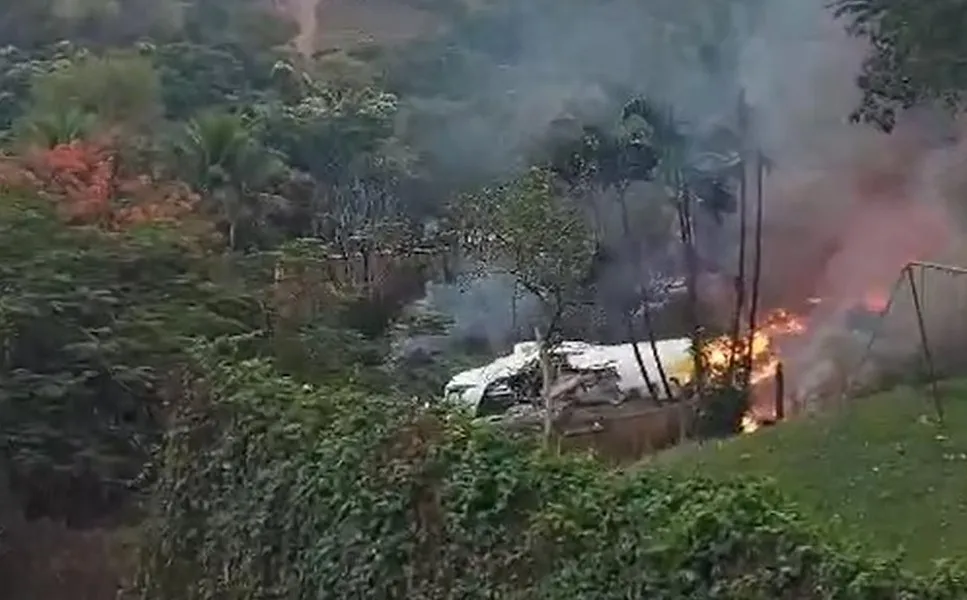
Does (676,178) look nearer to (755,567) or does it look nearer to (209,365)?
(209,365)

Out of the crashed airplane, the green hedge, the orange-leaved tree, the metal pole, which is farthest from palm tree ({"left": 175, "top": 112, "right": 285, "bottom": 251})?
the green hedge

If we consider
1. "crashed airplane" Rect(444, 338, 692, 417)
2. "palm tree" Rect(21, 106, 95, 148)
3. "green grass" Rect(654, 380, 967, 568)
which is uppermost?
"palm tree" Rect(21, 106, 95, 148)

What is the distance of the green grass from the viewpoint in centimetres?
596

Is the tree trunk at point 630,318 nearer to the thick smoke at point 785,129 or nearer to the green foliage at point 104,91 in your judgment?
the thick smoke at point 785,129

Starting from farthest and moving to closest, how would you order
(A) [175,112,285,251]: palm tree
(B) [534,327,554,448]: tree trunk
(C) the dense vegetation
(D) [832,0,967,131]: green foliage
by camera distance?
(A) [175,112,285,251]: palm tree
(B) [534,327,554,448]: tree trunk
(D) [832,0,967,131]: green foliage
(C) the dense vegetation

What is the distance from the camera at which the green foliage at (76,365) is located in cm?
762

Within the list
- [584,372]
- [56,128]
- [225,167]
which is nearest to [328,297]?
[584,372]

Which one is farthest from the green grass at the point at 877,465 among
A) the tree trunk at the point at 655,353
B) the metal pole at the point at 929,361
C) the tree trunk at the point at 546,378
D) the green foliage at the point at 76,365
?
the tree trunk at the point at 655,353

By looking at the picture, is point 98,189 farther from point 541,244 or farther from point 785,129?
point 785,129

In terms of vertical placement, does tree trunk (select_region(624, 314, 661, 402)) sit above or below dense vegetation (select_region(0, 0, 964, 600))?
below

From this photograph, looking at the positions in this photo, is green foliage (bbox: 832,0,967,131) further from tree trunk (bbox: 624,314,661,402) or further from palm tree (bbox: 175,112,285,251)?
palm tree (bbox: 175,112,285,251)

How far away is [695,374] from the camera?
11.8m

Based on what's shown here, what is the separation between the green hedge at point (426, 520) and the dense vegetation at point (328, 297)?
0.03ft

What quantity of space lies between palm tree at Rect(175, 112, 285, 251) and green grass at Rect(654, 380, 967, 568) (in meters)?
6.23
